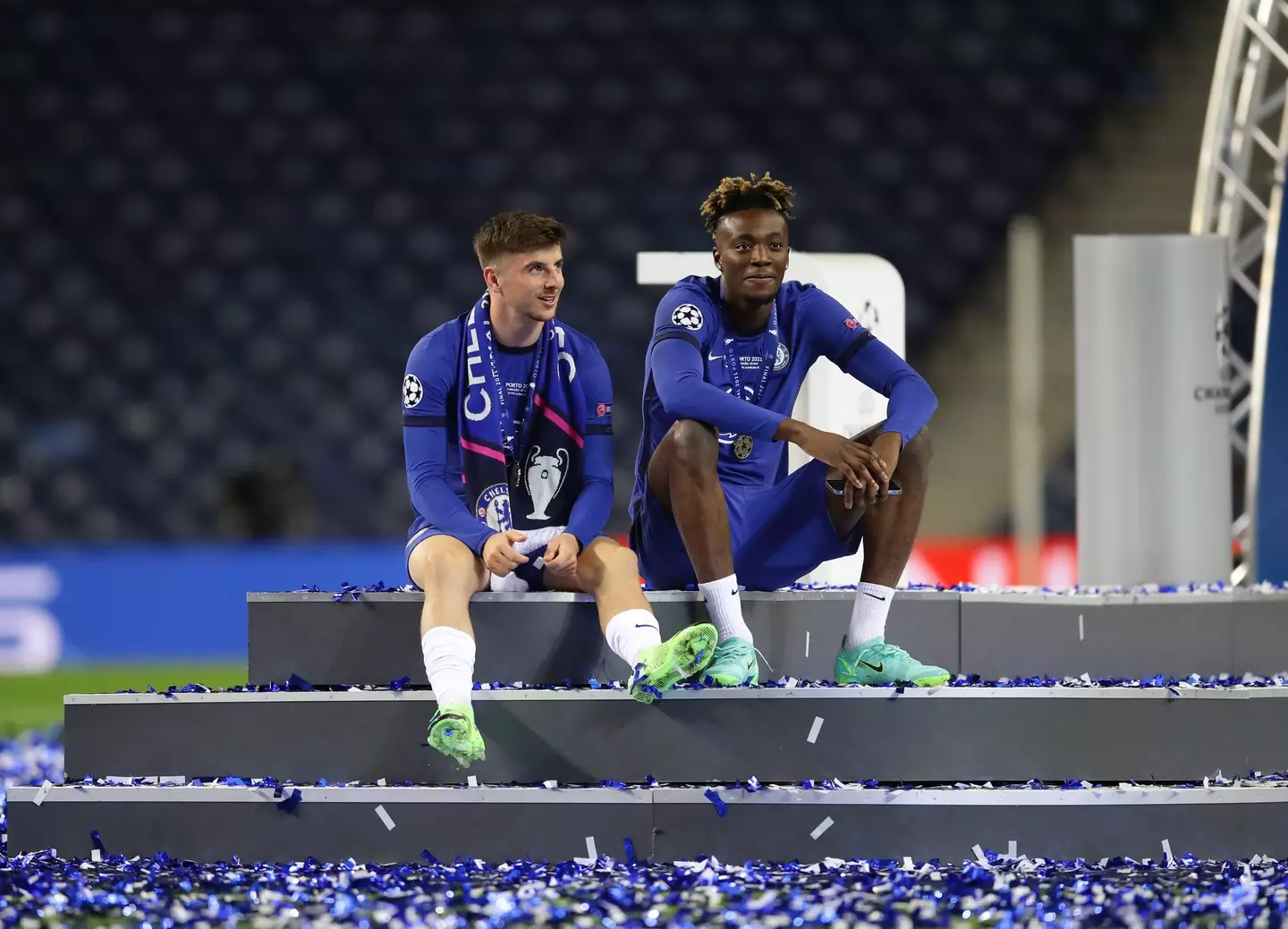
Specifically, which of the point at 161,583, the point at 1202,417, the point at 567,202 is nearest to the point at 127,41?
the point at 567,202

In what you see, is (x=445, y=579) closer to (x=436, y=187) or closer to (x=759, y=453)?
(x=759, y=453)

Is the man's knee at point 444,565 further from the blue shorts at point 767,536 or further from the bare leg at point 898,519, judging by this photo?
the bare leg at point 898,519

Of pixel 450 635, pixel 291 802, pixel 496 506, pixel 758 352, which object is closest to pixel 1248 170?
pixel 758 352

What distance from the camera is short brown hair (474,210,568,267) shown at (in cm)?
329

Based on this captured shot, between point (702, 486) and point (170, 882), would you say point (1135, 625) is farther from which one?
point (170, 882)

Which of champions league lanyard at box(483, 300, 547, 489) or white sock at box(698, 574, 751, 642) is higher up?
champions league lanyard at box(483, 300, 547, 489)

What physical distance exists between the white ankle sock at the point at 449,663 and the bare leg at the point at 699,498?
49 centimetres

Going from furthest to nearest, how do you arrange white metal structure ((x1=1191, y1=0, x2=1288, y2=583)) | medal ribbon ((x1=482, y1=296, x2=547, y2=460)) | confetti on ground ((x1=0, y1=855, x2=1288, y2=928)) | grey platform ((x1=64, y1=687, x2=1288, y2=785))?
white metal structure ((x1=1191, y1=0, x2=1288, y2=583)) → medal ribbon ((x1=482, y1=296, x2=547, y2=460)) → grey platform ((x1=64, y1=687, x2=1288, y2=785)) → confetti on ground ((x1=0, y1=855, x2=1288, y2=928))

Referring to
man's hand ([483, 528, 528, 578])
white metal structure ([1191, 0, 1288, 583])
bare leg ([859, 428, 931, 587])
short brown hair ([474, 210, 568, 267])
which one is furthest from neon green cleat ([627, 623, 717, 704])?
white metal structure ([1191, 0, 1288, 583])

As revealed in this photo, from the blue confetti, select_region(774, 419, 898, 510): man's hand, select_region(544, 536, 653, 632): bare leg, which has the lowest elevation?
the blue confetti

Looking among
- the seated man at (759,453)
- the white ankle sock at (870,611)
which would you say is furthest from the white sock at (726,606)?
the white ankle sock at (870,611)

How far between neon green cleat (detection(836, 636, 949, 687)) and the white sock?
212 mm

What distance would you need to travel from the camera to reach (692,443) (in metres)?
3.11

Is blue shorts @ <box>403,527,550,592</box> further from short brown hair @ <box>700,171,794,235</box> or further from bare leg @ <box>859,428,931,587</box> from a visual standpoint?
short brown hair @ <box>700,171,794,235</box>
